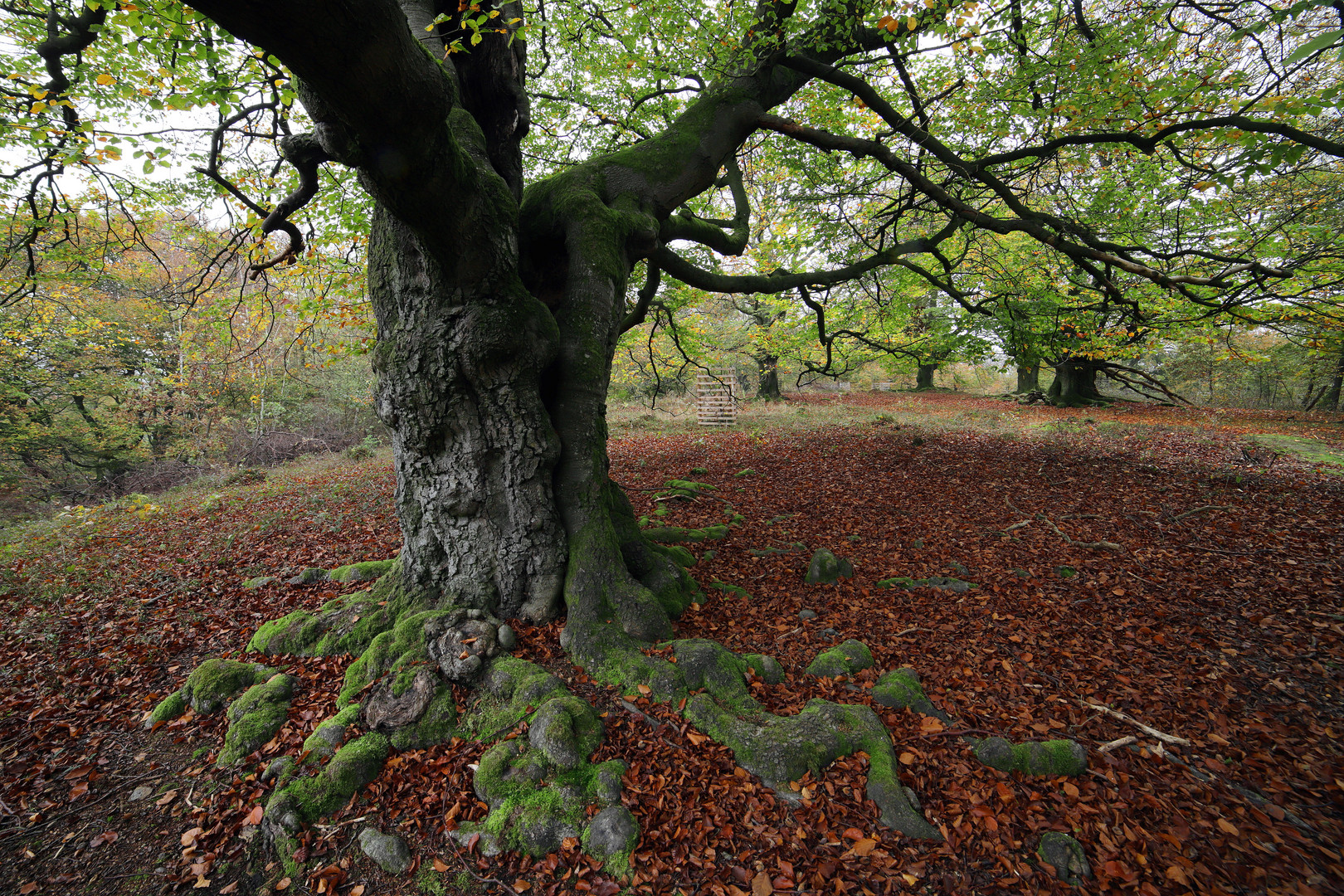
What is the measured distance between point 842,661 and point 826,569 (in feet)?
5.01

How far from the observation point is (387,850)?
2441 mm

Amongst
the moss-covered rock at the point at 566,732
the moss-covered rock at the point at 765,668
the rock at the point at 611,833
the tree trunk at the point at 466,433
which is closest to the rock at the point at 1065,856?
the moss-covered rock at the point at 765,668

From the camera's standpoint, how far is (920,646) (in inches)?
153

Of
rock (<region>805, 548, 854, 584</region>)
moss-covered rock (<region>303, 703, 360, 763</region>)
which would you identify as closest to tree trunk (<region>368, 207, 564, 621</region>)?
moss-covered rock (<region>303, 703, 360, 763</region>)

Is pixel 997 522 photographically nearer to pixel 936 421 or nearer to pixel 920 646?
pixel 920 646

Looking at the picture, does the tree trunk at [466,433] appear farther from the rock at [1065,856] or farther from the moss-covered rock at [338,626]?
the rock at [1065,856]

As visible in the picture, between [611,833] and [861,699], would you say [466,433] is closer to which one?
[611,833]

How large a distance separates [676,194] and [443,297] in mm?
2841

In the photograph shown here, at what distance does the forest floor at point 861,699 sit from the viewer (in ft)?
7.55

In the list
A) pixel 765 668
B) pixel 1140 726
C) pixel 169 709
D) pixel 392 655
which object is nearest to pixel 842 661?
pixel 765 668

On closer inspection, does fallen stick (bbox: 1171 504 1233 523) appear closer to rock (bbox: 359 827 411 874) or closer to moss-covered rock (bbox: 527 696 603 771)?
moss-covered rock (bbox: 527 696 603 771)

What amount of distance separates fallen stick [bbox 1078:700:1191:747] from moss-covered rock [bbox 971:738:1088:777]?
47 centimetres

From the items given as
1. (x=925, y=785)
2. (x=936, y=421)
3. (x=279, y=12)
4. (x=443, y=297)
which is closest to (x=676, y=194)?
(x=443, y=297)

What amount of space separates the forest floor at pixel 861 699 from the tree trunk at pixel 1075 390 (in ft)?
35.8
